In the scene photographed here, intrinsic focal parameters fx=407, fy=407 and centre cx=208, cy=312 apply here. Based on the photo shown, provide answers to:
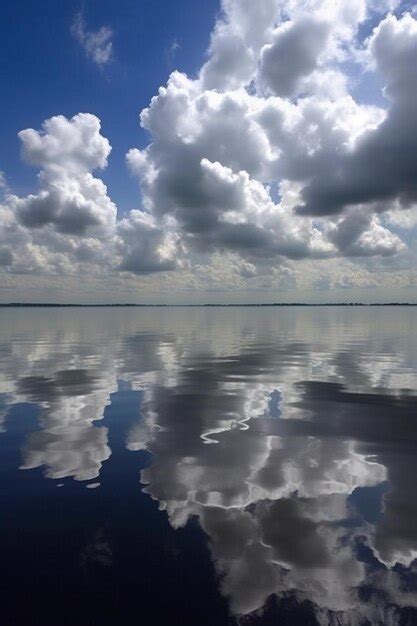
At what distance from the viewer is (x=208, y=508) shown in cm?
891

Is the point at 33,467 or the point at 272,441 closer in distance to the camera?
the point at 33,467

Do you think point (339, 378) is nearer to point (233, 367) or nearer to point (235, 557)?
point (233, 367)

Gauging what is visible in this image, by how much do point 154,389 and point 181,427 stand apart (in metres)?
6.69

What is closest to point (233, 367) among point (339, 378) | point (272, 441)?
point (339, 378)

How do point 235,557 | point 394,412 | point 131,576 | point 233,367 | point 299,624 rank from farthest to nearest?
1. point 233,367
2. point 394,412
3. point 235,557
4. point 131,576
5. point 299,624

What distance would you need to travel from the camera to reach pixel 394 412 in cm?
1673

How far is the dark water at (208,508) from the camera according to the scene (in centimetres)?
605

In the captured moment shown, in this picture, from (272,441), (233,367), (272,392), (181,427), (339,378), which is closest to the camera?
(272,441)

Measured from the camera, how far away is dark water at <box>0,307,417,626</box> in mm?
6055

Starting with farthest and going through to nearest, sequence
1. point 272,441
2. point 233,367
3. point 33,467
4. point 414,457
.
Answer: point 233,367
point 272,441
point 414,457
point 33,467

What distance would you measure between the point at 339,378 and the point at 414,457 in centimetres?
1265

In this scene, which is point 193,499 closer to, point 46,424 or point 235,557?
point 235,557

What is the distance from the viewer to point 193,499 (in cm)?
934

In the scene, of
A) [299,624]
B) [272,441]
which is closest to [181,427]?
[272,441]
